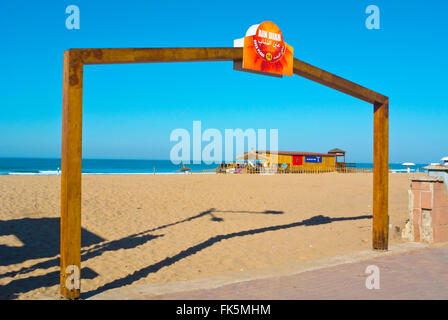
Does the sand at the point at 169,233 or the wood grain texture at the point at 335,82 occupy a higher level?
the wood grain texture at the point at 335,82

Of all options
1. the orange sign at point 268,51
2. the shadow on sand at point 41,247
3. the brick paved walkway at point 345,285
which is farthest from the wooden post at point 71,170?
the orange sign at point 268,51

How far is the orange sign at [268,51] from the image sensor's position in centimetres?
582

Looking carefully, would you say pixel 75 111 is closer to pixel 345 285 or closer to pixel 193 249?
pixel 345 285

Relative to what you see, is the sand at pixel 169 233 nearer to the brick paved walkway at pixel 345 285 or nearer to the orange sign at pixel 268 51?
the brick paved walkway at pixel 345 285

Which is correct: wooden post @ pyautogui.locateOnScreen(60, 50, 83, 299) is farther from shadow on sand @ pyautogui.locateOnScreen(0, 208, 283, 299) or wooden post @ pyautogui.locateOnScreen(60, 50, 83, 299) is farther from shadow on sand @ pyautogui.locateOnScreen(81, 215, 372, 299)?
shadow on sand @ pyautogui.locateOnScreen(0, 208, 283, 299)

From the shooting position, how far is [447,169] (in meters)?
7.80

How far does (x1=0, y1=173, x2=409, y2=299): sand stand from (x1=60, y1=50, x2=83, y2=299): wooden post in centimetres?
46

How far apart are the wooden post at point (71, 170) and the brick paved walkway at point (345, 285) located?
0.83 metres

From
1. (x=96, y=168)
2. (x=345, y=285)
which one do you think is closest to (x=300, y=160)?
(x=345, y=285)

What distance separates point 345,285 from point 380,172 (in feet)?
10.2

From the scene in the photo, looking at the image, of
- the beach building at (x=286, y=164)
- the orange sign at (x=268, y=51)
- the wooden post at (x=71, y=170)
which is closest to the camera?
the wooden post at (x=71, y=170)

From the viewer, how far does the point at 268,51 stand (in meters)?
6.00
